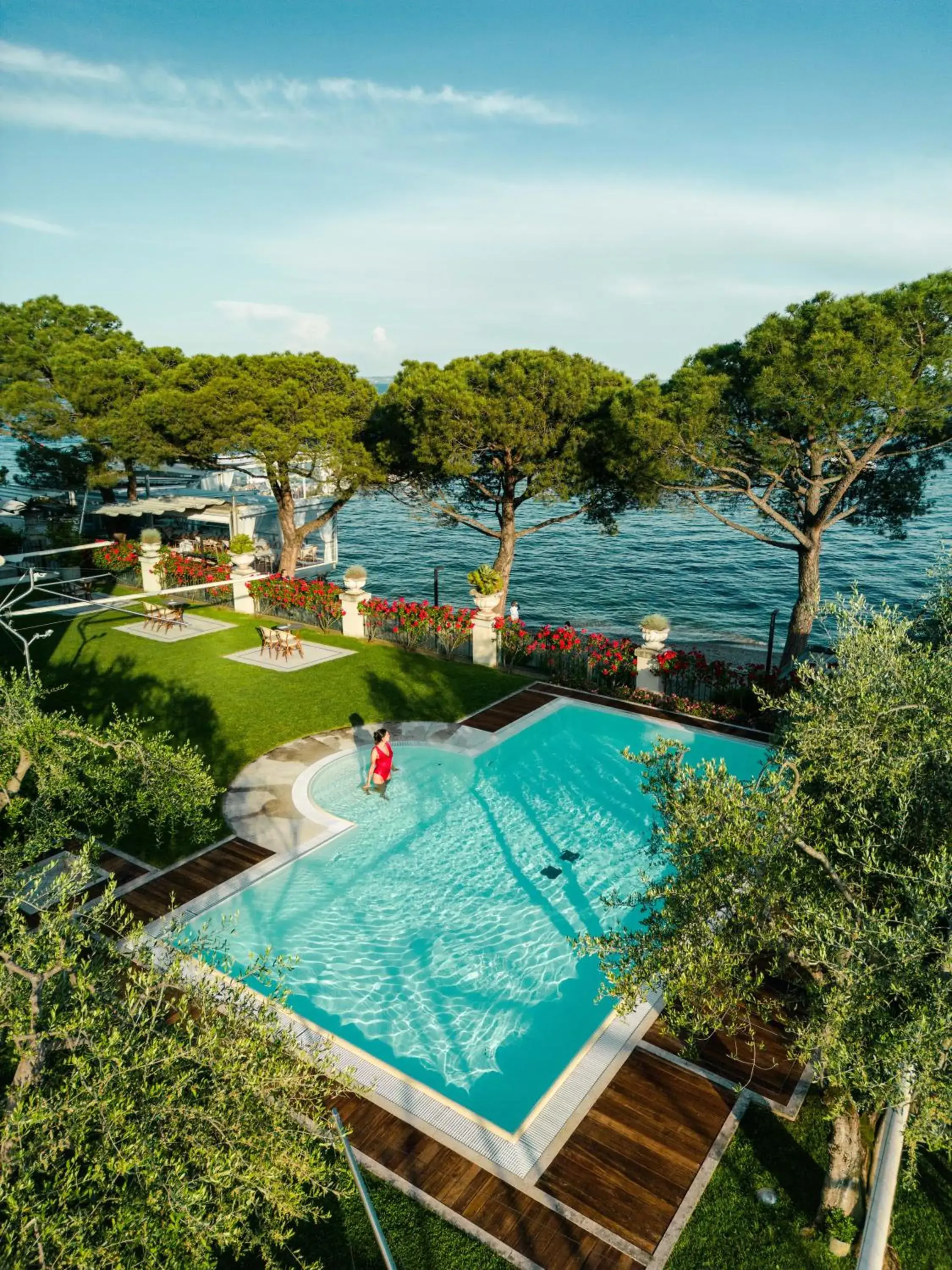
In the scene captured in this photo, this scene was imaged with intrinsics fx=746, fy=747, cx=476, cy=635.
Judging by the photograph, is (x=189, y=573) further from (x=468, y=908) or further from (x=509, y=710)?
(x=468, y=908)

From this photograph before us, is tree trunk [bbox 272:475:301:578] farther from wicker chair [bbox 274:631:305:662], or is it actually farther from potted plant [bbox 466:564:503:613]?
potted plant [bbox 466:564:503:613]

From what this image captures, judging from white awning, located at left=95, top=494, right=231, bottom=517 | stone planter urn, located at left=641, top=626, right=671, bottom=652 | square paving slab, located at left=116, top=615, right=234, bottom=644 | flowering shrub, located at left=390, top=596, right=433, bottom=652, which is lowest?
square paving slab, located at left=116, top=615, right=234, bottom=644

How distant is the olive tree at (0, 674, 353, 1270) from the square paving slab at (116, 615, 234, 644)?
1786cm

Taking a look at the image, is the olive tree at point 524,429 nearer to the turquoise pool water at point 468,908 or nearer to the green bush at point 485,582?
the green bush at point 485,582

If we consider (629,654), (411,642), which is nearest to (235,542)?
(411,642)

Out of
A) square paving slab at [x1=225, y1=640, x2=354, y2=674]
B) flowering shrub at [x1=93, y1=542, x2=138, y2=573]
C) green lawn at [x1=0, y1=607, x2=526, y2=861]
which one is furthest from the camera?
flowering shrub at [x1=93, y1=542, x2=138, y2=573]

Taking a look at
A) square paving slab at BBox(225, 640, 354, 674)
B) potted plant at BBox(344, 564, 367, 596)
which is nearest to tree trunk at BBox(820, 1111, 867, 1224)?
square paving slab at BBox(225, 640, 354, 674)

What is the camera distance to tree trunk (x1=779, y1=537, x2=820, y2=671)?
19.1m

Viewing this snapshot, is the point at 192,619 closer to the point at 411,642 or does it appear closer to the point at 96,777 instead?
the point at 411,642

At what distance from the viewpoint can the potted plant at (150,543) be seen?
1057 inches

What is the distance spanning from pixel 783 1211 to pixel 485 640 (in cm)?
1535

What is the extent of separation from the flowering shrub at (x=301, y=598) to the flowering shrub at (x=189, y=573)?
1.86 metres

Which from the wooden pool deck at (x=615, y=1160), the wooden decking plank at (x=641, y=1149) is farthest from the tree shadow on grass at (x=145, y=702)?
the wooden decking plank at (x=641, y=1149)

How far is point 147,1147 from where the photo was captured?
381cm
